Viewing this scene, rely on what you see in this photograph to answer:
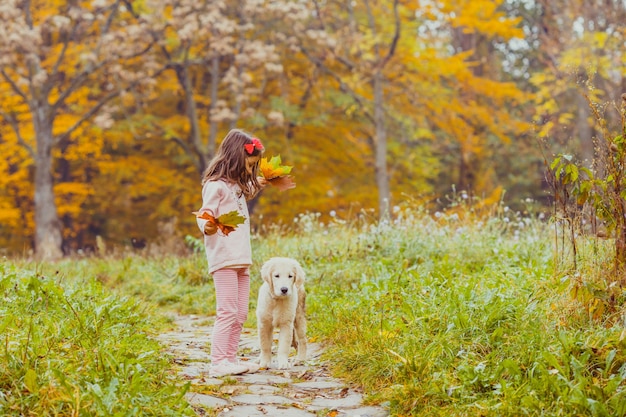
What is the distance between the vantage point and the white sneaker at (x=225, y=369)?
532cm

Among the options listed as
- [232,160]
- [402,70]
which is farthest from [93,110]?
[232,160]

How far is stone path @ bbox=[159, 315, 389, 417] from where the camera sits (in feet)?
14.5

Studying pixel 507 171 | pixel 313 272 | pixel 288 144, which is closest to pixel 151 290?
pixel 313 272

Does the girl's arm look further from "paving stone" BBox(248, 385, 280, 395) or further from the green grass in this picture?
"paving stone" BBox(248, 385, 280, 395)

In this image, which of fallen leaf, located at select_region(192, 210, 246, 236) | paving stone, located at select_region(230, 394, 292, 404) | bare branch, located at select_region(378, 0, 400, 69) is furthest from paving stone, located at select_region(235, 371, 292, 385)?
bare branch, located at select_region(378, 0, 400, 69)

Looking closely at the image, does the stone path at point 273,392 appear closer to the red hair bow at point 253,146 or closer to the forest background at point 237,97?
the red hair bow at point 253,146

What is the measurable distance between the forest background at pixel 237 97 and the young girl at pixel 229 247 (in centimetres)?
1198

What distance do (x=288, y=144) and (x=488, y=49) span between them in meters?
14.8

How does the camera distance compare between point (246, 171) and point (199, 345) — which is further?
point (199, 345)

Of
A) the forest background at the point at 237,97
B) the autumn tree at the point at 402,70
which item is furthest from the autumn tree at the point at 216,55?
the autumn tree at the point at 402,70

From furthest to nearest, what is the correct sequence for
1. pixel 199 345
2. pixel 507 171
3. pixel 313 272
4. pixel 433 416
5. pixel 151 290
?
pixel 507 171 < pixel 151 290 < pixel 313 272 < pixel 199 345 < pixel 433 416

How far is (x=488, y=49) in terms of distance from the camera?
103 feet

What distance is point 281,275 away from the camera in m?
5.55

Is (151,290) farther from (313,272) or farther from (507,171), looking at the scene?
(507,171)
